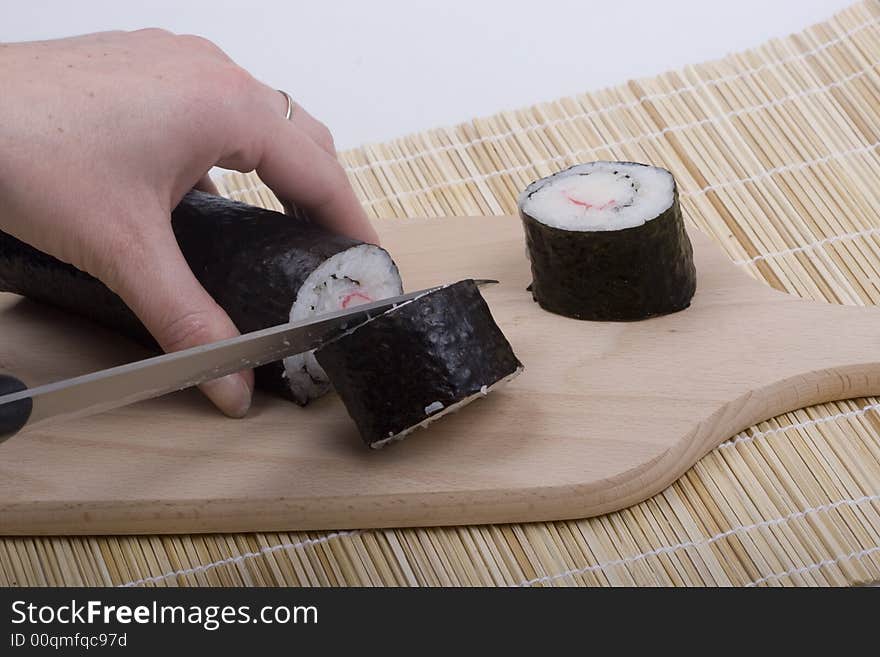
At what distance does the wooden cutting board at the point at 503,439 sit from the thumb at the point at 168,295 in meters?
0.18

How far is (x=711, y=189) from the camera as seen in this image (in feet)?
8.34

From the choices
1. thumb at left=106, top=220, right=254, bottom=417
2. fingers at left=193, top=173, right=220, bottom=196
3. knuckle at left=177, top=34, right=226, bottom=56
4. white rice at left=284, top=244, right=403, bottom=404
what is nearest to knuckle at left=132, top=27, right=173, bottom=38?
→ knuckle at left=177, top=34, right=226, bottom=56

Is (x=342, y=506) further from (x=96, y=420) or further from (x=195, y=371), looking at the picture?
(x=96, y=420)

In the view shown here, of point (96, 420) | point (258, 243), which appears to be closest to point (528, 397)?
point (258, 243)

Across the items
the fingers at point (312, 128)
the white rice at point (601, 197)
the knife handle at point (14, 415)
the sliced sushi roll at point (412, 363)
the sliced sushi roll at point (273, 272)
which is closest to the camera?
the knife handle at point (14, 415)

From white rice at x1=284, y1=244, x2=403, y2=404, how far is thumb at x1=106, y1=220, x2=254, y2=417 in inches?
4.9

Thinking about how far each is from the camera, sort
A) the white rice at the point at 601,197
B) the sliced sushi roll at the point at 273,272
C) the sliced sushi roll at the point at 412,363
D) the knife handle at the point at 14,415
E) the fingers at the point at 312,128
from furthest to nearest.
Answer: the fingers at the point at 312,128, the white rice at the point at 601,197, the sliced sushi roll at the point at 273,272, the sliced sushi roll at the point at 412,363, the knife handle at the point at 14,415

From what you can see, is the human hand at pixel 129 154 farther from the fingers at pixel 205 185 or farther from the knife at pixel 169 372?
the fingers at pixel 205 185

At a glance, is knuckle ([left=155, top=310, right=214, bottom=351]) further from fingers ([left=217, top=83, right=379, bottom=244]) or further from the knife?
fingers ([left=217, top=83, right=379, bottom=244])

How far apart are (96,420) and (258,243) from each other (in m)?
0.41

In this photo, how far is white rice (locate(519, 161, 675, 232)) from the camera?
6.61 ft

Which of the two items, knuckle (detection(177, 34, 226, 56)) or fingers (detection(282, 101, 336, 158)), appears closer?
knuckle (detection(177, 34, 226, 56))

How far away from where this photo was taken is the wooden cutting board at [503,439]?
6.00 feet

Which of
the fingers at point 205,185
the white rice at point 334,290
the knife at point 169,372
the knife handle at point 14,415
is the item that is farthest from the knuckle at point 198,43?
the knife handle at point 14,415
